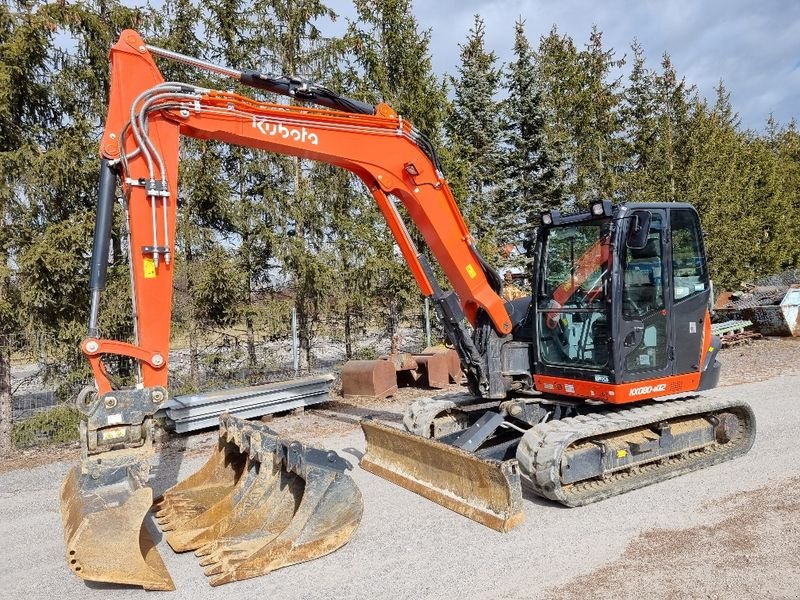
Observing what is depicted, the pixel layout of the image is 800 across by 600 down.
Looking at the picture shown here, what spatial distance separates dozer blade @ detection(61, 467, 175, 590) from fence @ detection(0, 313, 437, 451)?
5969mm

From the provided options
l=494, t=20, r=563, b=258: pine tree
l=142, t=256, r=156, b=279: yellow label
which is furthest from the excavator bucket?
l=494, t=20, r=563, b=258: pine tree

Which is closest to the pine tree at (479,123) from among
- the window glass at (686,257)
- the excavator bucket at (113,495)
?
the window glass at (686,257)

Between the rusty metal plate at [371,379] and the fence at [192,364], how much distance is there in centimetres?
130

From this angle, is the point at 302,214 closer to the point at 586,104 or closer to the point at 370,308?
the point at 370,308

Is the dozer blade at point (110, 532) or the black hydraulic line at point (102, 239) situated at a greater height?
the black hydraulic line at point (102, 239)

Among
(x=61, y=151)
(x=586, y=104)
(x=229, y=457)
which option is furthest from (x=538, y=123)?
(x=229, y=457)

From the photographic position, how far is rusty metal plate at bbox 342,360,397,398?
1092cm

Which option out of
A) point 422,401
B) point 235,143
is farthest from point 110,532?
point 422,401

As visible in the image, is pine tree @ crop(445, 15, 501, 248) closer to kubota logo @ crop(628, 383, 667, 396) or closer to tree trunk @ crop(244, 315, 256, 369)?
tree trunk @ crop(244, 315, 256, 369)

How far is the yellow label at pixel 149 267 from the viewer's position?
14.3 feet

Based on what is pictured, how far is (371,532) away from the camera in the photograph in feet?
15.7

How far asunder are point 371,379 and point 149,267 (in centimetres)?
686

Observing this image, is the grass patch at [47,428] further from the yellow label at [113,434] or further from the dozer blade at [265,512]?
the yellow label at [113,434]

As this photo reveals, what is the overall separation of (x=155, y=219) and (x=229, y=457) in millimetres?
2457
